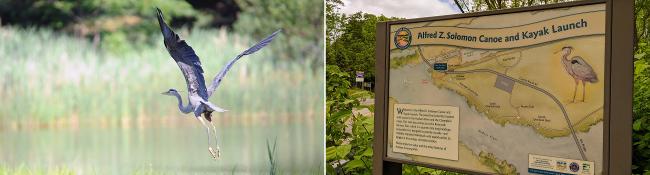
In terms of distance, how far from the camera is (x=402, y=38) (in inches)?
93.0

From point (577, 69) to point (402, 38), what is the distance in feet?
2.37

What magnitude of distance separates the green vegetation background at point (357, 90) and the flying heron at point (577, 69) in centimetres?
102

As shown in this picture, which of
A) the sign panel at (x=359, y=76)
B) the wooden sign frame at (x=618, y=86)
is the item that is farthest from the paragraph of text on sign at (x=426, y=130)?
the sign panel at (x=359, y=76)

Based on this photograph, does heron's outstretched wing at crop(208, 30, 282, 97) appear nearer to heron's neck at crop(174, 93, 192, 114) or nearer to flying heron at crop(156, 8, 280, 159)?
flying heron at crop(156, 8, 280, 159)

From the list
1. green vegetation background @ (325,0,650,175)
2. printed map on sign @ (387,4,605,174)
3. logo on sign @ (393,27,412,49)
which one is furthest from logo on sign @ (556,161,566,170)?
green vegetation background @ (325,0,650,175)

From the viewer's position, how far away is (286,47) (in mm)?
4191

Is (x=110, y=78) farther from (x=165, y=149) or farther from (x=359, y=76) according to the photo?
(x=359, y=76)

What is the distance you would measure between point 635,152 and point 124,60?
9.03 feet

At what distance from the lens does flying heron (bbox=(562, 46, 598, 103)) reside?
1819mm

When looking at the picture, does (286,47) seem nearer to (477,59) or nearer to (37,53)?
(37,53)

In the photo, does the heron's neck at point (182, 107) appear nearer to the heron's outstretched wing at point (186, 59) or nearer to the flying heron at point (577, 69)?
the heron's outstretched wing at point (186, 59)

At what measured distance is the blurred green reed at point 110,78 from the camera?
309cm

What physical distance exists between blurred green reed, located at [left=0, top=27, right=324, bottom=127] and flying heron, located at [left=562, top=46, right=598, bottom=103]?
7.77 ft

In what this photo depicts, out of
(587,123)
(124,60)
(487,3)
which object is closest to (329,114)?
(124,60)
